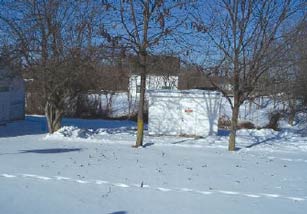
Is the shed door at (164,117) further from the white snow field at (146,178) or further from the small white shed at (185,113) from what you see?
the white snow field at (146,178)

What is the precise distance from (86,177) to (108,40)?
6046 mm

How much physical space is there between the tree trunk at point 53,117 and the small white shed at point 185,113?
4.24m

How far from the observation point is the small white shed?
768 inches

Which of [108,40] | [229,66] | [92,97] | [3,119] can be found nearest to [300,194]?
[229,66]

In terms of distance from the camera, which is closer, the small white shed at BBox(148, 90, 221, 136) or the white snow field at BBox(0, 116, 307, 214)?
the white snow field at BBox(0, 116, 307, 214)

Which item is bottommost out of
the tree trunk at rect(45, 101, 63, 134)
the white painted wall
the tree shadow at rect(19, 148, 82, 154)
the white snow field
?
the white snow field

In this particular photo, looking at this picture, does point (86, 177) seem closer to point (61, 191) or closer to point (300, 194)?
point (61, 191)

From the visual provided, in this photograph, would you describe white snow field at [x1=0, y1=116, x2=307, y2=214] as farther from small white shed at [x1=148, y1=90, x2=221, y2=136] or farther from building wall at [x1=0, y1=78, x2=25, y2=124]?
building wall at [x1=0, y1=78, x2=25, y2=124]

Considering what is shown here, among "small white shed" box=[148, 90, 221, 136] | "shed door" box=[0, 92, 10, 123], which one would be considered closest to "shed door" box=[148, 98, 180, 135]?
"small white shed" box=[148, 90, 221, 136]

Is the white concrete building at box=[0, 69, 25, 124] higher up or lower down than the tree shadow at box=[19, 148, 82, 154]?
higher up

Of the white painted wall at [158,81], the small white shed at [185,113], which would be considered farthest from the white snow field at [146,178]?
the white painted wall at [158,81]

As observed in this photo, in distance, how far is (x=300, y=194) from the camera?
8.02 metres

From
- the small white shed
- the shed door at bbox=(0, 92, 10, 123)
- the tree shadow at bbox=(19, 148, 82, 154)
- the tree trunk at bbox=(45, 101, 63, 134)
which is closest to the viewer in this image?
the tree shadow at bbox=(19, 148, 82, 154)

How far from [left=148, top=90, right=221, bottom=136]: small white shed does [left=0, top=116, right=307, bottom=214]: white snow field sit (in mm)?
3715
